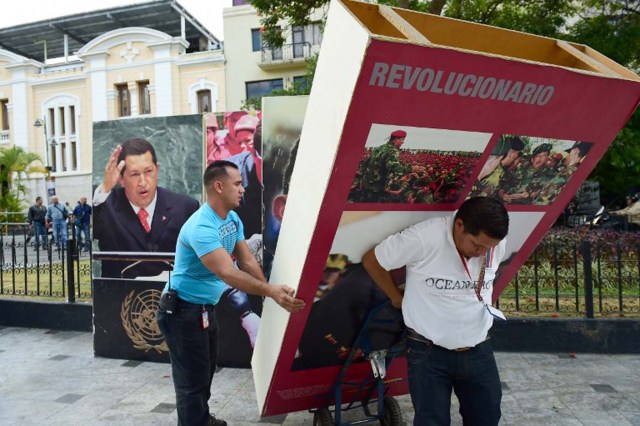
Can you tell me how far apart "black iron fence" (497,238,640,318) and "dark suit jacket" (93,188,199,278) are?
148 inches

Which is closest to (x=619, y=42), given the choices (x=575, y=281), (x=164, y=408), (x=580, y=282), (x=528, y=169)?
(x=580, y=282)

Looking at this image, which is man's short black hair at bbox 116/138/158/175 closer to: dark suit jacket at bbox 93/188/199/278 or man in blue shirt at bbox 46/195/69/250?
dark suit jacket at bbox 93/188/199/278

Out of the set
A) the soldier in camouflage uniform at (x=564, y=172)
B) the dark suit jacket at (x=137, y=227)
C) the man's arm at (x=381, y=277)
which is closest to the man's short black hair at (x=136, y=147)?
the dark suit jacket at (x=137, y=227)

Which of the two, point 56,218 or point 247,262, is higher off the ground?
point 247,262

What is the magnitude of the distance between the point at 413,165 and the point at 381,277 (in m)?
0.66

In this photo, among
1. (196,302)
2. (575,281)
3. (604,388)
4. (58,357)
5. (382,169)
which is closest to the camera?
(382,169)

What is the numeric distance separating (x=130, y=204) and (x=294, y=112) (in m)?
1.92

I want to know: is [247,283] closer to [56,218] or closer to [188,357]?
[188,357]

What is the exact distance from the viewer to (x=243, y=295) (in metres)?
4.88

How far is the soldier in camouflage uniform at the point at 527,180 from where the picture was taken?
237cm

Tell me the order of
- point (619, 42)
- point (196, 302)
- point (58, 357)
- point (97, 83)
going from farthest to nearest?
point (97, 83) → point (619, 42) → point (58, 357) → point (196, 302)

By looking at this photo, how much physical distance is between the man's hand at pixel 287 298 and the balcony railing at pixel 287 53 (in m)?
27.8

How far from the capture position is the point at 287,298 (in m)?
2.41

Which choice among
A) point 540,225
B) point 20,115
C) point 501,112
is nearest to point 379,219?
point 501,112
